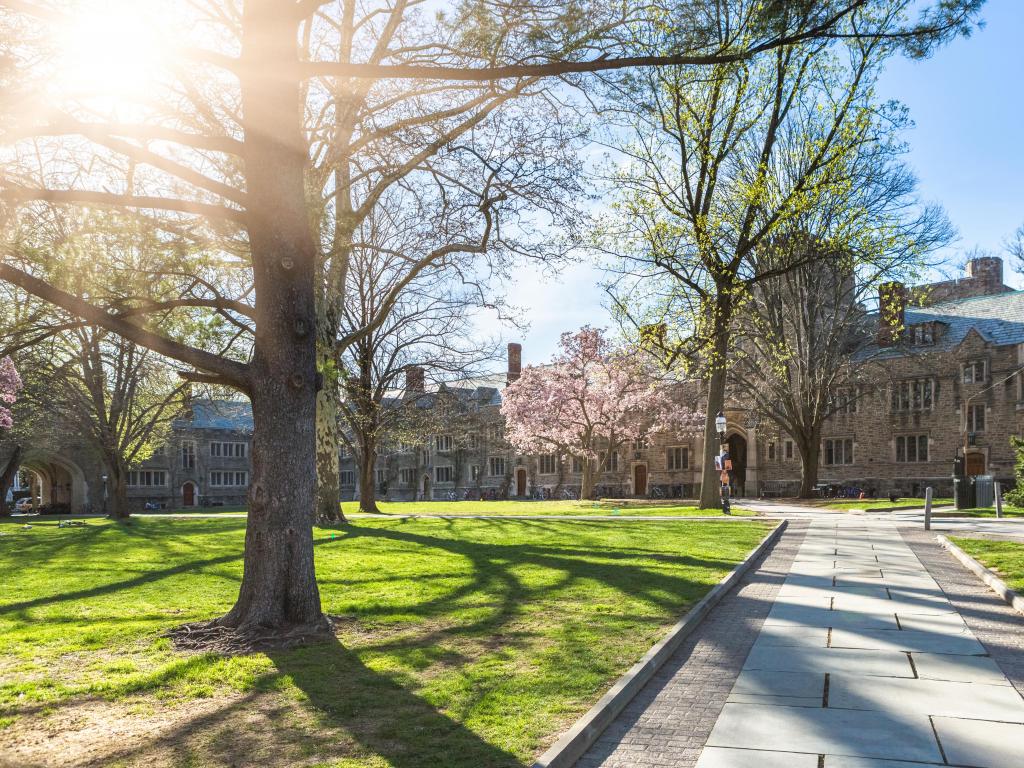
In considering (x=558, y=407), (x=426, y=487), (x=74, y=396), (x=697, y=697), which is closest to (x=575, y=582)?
(x=697, y=697)

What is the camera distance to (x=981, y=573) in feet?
35.6

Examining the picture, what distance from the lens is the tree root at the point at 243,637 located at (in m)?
7.14

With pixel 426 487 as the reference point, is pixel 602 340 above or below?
above

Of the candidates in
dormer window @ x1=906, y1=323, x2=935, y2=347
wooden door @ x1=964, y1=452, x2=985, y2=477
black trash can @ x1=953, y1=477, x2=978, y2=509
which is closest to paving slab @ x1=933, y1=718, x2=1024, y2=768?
black trash can @ x1=953, y1=477, x2=978, y2=509

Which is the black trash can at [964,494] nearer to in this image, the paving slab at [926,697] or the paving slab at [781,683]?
the paving slab at [926,697]

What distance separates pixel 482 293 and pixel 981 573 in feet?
32.5

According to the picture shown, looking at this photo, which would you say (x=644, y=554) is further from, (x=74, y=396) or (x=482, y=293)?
(x=74, y=396)

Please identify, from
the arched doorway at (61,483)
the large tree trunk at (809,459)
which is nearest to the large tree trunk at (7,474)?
the arched doorway at (61,483)

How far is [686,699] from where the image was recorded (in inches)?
223

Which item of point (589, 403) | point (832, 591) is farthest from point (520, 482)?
point (832, 591)

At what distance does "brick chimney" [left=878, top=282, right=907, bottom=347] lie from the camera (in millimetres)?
26006

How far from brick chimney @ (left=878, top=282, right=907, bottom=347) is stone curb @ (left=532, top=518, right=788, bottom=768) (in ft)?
61.9

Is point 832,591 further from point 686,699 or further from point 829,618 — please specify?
point 686,699

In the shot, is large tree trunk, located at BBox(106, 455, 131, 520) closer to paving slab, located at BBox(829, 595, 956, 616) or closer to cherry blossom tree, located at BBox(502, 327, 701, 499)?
cherry blossom tree, located at BBox(502, 327, 701, 499)
